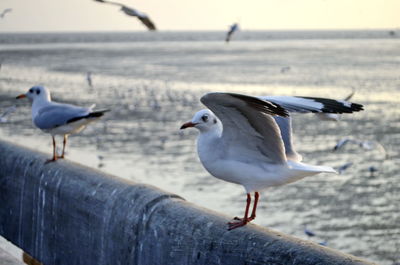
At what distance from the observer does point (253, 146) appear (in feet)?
11.1

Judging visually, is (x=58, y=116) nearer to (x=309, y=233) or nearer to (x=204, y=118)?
(x=204, y=118)

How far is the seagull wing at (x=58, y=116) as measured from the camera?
→ 19.7 ft

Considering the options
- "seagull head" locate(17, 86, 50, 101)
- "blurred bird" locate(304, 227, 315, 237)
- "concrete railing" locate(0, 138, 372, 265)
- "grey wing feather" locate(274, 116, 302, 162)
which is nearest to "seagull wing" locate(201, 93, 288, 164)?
"grey wing feather" locate(274, 116, 302, 162)

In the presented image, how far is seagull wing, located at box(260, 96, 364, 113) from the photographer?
3.25m

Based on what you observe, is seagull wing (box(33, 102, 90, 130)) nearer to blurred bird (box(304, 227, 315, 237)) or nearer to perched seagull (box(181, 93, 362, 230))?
perched seagull (box(181, 93, 362, 230))

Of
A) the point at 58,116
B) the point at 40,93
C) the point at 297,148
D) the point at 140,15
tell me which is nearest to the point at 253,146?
the point at 140,15

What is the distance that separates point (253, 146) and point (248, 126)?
0.47ft

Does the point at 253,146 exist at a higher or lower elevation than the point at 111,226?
higher

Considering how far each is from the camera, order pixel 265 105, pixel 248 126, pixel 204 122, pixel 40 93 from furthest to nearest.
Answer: pixel 40 93, pixel 204 122, pixel 248 126, pixel 265 105

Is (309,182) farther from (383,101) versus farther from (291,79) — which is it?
(291,79)

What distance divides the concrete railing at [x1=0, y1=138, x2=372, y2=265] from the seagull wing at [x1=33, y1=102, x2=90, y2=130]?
1.35 metres

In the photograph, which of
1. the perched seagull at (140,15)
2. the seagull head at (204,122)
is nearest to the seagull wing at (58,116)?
the perched seagull at (140,15)

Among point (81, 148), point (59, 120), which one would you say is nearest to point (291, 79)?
point (81, 148)

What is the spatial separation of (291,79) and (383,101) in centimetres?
967
